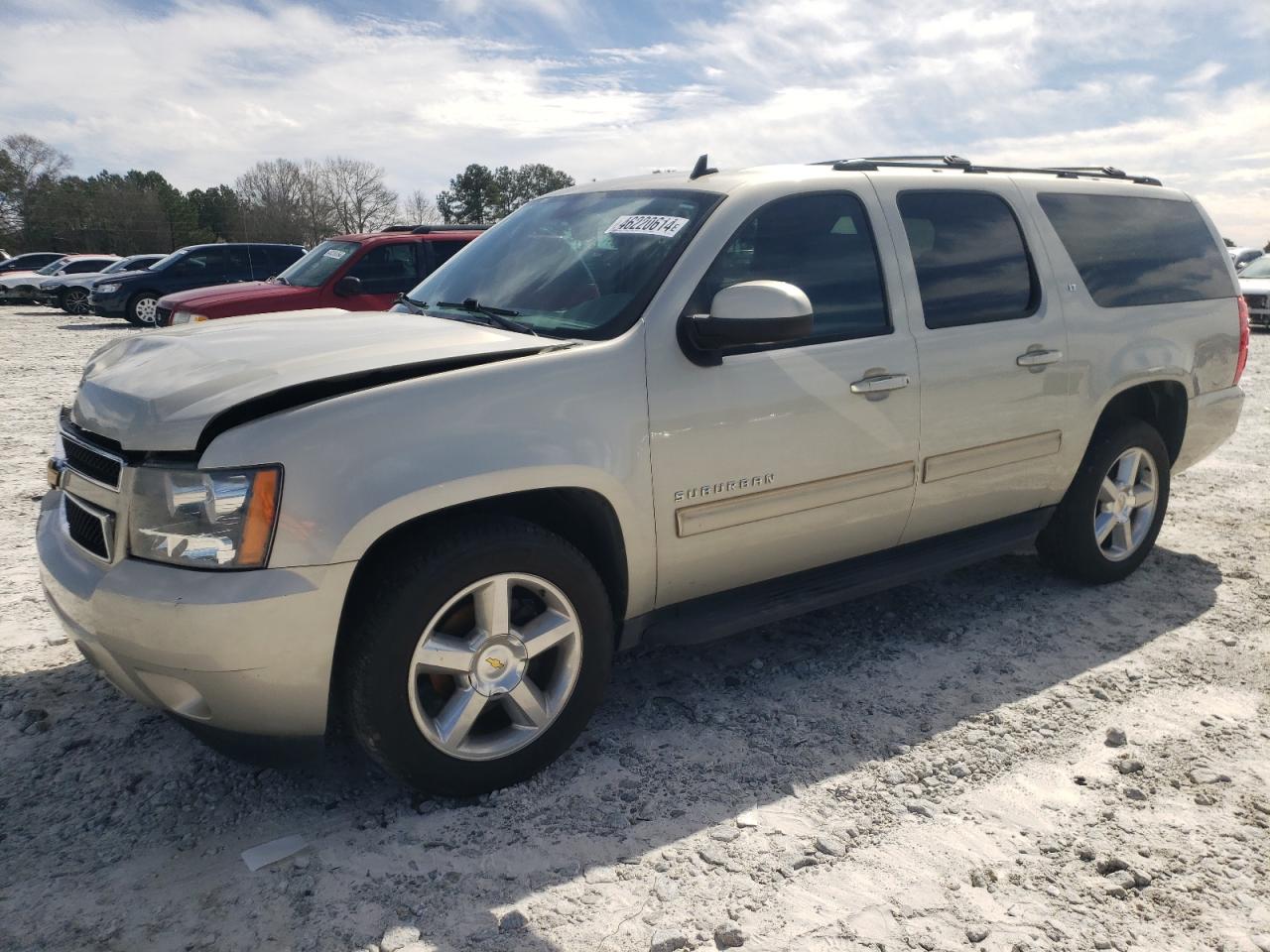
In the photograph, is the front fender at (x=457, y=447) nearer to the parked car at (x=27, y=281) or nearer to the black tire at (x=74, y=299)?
the black tire at (x=74, y=299)

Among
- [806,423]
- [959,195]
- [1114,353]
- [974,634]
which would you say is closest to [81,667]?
[806,423]

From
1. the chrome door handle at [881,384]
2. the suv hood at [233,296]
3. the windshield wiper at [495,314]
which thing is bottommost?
the chrome door handle at [881,384]

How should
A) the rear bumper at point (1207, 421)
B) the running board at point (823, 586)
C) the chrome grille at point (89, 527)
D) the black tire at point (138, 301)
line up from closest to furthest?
the chrome grille at point (89, 527), the running board at point (823, 586), the rear bumper at point (1207, 421), the black tire at point (138, 301)

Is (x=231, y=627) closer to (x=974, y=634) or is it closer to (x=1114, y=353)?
(x=974, y=634)

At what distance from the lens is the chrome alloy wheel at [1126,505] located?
4.55m

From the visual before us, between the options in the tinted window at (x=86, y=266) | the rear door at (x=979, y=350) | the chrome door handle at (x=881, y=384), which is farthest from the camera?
the tinted window at (x=86, y=266)

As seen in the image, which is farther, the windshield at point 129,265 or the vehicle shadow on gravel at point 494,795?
the windshield at point 129,265

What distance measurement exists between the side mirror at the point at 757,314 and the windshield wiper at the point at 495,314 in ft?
2.08

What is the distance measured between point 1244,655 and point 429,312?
358 cm

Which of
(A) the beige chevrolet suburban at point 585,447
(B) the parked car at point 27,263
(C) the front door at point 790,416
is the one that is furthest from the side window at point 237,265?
(B) the parked car at point 27,263

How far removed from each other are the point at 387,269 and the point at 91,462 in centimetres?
825

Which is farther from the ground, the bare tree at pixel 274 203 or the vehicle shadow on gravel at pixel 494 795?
the bare tree at pixel 274 203

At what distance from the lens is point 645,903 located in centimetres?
248

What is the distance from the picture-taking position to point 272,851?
Result: 2682 mm
